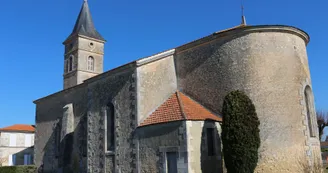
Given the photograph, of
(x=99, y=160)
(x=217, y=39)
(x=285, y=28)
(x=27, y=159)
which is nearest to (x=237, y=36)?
(x=217, y=39)

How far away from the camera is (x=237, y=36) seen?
13.8m

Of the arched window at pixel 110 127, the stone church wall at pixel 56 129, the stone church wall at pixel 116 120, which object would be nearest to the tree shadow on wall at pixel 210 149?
the stone church wall at pixel 116 120

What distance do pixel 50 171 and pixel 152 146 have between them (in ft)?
39.1

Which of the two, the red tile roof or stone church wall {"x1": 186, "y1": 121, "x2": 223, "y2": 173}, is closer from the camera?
stone church wall {"x1": 186, "y1": 121, "x2": 223, "y2": 173}

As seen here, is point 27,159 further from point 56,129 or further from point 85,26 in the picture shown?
point 85,26

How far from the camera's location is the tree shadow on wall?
12.5 metres

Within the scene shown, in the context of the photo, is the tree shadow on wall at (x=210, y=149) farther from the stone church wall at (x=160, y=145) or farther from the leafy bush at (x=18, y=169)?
the leafy bush at (x=18, y=169)

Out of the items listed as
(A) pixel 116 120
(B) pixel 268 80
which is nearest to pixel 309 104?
(B) pixel 268 80

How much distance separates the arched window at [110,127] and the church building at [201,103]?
0.17 feet

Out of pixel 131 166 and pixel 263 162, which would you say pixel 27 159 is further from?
pixel 263 162

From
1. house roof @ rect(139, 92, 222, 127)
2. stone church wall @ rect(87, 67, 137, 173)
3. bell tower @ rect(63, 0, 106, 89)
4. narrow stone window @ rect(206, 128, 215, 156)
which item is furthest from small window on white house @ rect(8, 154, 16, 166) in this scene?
narrow stone window @ rect(206, 128, 215, 156)

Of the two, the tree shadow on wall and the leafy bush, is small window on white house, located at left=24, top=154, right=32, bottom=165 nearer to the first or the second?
the leafy bush

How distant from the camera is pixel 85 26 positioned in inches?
1121

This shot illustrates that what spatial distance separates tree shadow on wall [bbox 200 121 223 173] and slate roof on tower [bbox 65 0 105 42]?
18273 millimetres
